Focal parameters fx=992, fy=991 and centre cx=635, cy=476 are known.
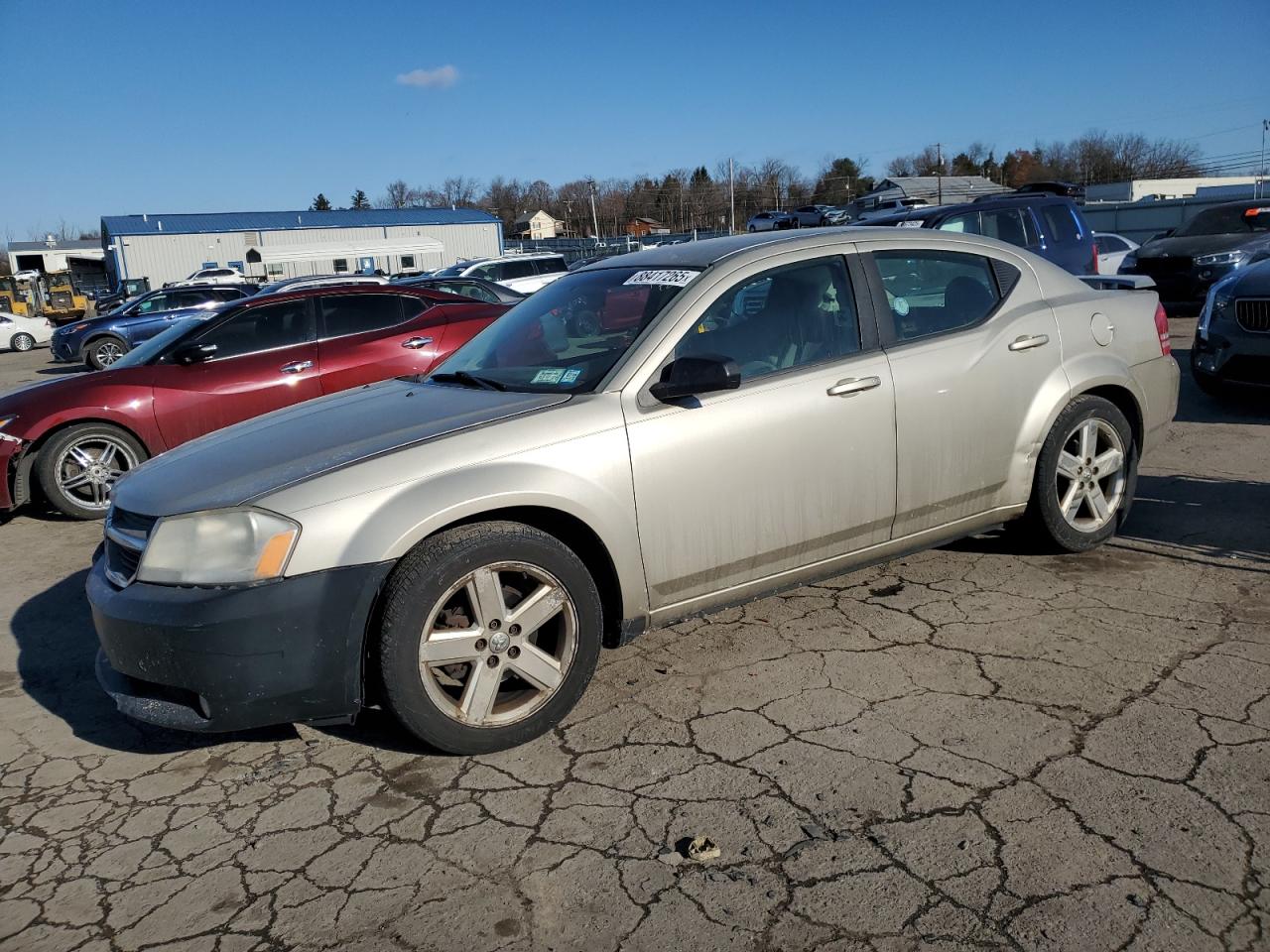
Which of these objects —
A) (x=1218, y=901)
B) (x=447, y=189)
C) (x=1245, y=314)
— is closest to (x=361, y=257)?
(x=447, y=189)

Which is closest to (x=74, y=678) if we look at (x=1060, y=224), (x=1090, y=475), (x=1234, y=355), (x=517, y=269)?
(x=1090, y=475)

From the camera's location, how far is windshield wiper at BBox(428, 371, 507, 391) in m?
3.97

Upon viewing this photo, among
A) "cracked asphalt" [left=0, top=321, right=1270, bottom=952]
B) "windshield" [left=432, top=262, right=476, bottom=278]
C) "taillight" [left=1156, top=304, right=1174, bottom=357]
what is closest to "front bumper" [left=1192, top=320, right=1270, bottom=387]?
"taillight" [left=1156, top=304, right=1174, bottom=357]

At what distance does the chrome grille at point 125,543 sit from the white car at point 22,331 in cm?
3086

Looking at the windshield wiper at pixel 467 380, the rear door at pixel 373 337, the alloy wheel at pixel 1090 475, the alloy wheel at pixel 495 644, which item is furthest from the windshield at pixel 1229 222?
the alloy wheel at pixel 495 644

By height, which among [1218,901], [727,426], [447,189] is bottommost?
[1218,901]

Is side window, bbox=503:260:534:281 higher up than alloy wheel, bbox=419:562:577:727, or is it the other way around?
side window, bbox=503:260:534:281

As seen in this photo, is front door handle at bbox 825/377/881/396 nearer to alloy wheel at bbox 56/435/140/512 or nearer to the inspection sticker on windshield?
the inspection sticker on windshield

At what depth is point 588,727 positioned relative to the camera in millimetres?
3525

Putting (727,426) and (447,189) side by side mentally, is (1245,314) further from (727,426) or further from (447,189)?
(447,189)

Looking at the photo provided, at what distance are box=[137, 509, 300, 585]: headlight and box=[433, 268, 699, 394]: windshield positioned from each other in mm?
1171

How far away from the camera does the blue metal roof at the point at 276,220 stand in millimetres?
59062

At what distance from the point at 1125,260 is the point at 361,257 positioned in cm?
5047

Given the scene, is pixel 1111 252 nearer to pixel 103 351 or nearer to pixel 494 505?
pixel 494 505
